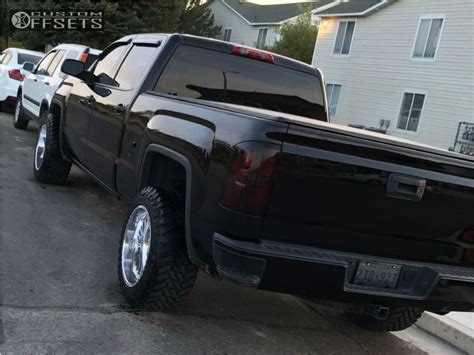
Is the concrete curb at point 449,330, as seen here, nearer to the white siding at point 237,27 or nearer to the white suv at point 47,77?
the white suv at point 47,77

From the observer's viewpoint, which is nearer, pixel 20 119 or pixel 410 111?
pixel 20 119

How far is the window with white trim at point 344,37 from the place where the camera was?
24172 mm

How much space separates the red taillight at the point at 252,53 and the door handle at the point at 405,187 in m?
2.22

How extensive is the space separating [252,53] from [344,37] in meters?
20.6

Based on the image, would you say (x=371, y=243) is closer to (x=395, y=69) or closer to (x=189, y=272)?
(x=189, y=272)

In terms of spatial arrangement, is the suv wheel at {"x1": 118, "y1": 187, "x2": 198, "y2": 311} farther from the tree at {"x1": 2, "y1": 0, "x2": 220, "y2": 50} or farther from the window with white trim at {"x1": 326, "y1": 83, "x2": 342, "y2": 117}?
the tree at {"x1": 2, "y1": 0, "x2": 220, "y2": 50}

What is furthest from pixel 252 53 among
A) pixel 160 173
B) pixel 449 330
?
pixel 449 330

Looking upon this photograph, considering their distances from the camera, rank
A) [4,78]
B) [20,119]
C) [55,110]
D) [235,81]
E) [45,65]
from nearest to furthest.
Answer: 1. [235,81]
2. [55,110]
3. [45,65]
4. [20,119]
5. [4,78]

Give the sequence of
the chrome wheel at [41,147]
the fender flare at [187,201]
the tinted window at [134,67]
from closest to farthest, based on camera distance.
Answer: the fender flare at [187,201], the tinted window at [134,67], the chrome wheel at [41,147]

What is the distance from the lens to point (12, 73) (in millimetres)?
12773

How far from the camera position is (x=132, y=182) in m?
4.33

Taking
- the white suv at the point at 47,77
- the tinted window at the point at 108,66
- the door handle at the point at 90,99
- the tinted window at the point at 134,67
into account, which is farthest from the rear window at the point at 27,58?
the tinted window at the point at 134,67

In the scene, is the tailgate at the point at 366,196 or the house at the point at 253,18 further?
the house at the point at 253,18

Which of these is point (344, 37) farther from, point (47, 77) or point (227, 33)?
point (227, 33)
